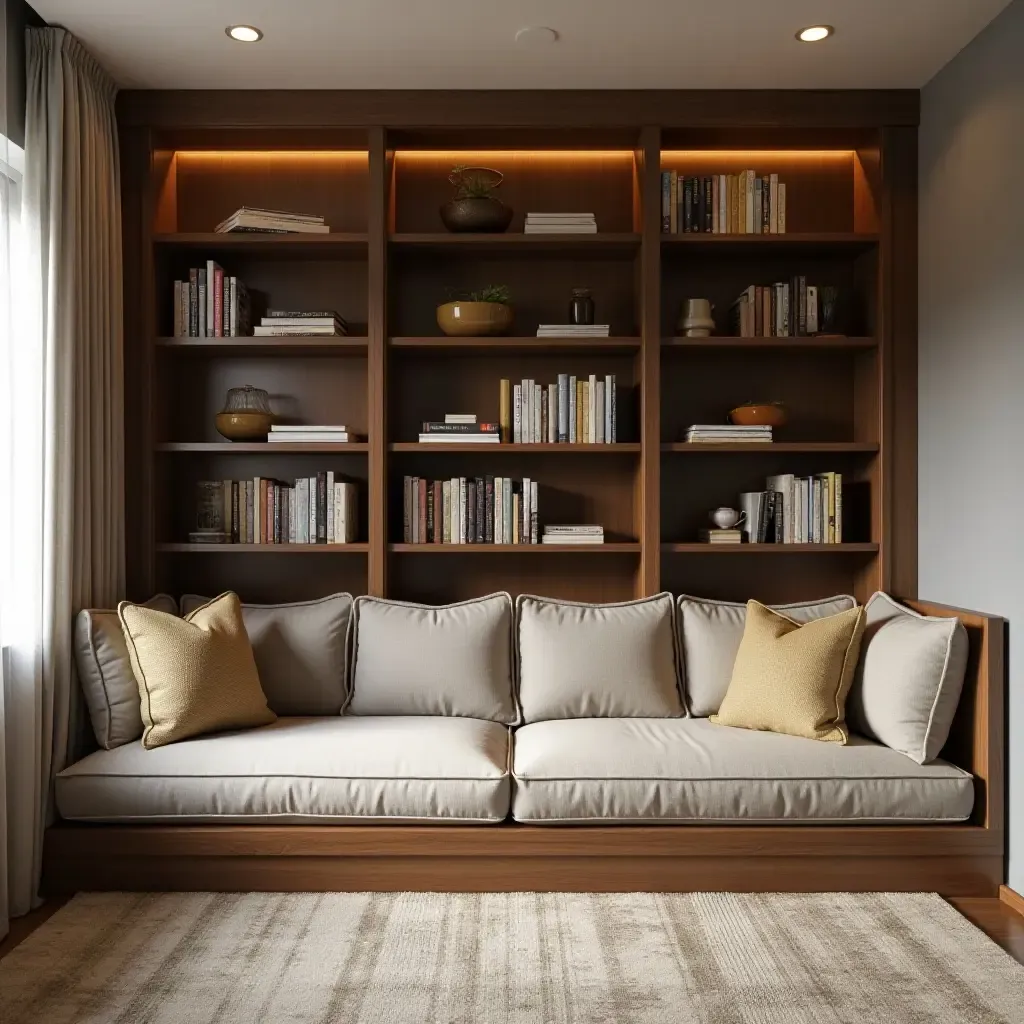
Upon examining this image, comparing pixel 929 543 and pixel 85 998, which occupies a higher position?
pixel 929 543

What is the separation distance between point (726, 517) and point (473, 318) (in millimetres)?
1209

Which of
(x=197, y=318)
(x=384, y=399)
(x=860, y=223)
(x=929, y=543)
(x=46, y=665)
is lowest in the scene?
(x=46, y=665)

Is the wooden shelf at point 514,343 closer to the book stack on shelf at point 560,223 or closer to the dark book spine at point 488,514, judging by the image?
the book stack on shelf at point 560,223

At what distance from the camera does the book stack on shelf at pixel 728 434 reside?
3.66 meters

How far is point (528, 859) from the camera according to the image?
2.93 meters

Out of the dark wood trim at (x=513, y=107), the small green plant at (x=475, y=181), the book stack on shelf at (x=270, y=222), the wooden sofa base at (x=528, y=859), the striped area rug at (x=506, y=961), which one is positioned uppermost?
the dark wood trim at (x=513, y=107)

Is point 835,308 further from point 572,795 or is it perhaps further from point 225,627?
point 225,627

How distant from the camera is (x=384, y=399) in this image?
365 cm

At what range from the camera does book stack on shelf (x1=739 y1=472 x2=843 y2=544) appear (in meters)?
3.70

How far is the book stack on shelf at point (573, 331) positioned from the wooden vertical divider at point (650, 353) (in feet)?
0.50

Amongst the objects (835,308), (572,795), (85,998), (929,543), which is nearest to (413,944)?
(572,795)

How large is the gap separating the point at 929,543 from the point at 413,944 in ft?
7.43

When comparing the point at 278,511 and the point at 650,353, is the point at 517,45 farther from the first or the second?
the point at 278,511

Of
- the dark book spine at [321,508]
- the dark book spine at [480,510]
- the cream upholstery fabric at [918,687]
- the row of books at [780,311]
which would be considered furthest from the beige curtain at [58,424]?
the cream upholstery fabric at [918,687]
